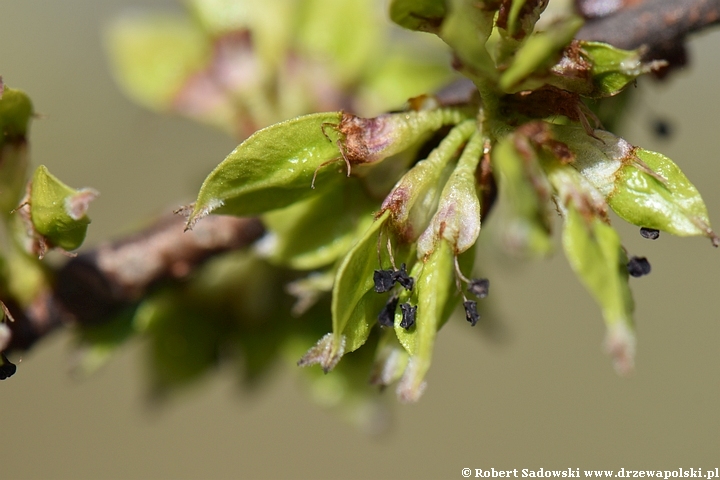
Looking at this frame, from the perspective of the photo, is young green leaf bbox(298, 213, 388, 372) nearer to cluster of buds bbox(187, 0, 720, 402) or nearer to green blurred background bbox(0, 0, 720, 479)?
cluster of buds bbox(187, 0, 720, 402)

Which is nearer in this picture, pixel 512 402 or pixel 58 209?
pixel 58 209

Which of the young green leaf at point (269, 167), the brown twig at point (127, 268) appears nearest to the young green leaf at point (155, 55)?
the brown twig at point (127, 268)

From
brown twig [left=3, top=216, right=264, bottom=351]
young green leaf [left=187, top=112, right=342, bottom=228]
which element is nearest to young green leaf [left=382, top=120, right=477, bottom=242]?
young green leaf [left=187, top=112, right=342, bottom=228]

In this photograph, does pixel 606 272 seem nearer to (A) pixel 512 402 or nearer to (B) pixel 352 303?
(B) pixel 352 303

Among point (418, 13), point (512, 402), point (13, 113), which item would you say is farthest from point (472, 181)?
point (512, 402)

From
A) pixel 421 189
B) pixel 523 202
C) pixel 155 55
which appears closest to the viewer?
pixel 523 202

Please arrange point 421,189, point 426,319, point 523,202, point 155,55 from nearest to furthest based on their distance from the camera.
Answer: point 523,202, point 426,319, point 421,189, point 155,55
